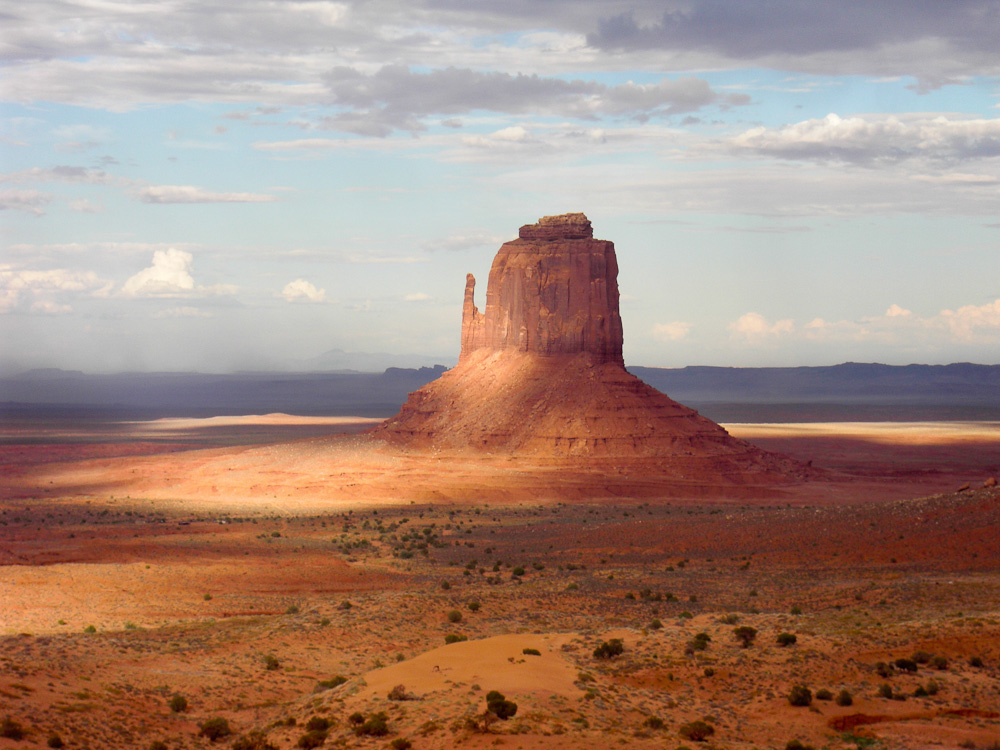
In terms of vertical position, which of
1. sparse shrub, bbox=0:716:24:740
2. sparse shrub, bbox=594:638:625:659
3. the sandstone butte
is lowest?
sparse shrub, bbox=594:638:625:659

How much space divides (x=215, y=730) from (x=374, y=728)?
3.21m

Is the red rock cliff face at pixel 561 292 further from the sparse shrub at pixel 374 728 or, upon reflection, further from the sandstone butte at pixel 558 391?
the sparse shrub at pixel 374 728

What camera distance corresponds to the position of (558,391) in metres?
76.9

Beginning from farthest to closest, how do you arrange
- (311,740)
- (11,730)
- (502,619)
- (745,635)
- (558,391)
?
(558,391), (502,619), (745,635), (311,740), (11,730)

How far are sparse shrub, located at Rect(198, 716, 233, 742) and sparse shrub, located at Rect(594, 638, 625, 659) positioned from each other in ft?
22.4

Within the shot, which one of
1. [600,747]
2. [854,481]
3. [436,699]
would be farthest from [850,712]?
[854,481]

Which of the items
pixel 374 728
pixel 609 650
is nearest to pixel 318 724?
pixel 374 728

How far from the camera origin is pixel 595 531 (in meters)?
45.3

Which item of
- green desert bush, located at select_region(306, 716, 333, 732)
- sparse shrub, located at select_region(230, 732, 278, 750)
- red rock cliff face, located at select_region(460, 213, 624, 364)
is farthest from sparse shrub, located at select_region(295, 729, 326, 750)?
red rock cliff face, located at select_region(460, 213, 624, 364)

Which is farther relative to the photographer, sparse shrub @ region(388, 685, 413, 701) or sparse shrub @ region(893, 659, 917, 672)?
sparse shrub @ region(893, 659, 917, 672)

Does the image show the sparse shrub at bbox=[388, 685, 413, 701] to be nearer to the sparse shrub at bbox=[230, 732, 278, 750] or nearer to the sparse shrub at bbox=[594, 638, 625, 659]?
the sparse shrub at bbox=[230, 732, 278, 750]

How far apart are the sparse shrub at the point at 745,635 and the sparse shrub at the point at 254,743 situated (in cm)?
977

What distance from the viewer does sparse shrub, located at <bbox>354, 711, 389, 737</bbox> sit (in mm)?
14836

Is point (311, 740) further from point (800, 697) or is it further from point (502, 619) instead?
point (502, 619)
